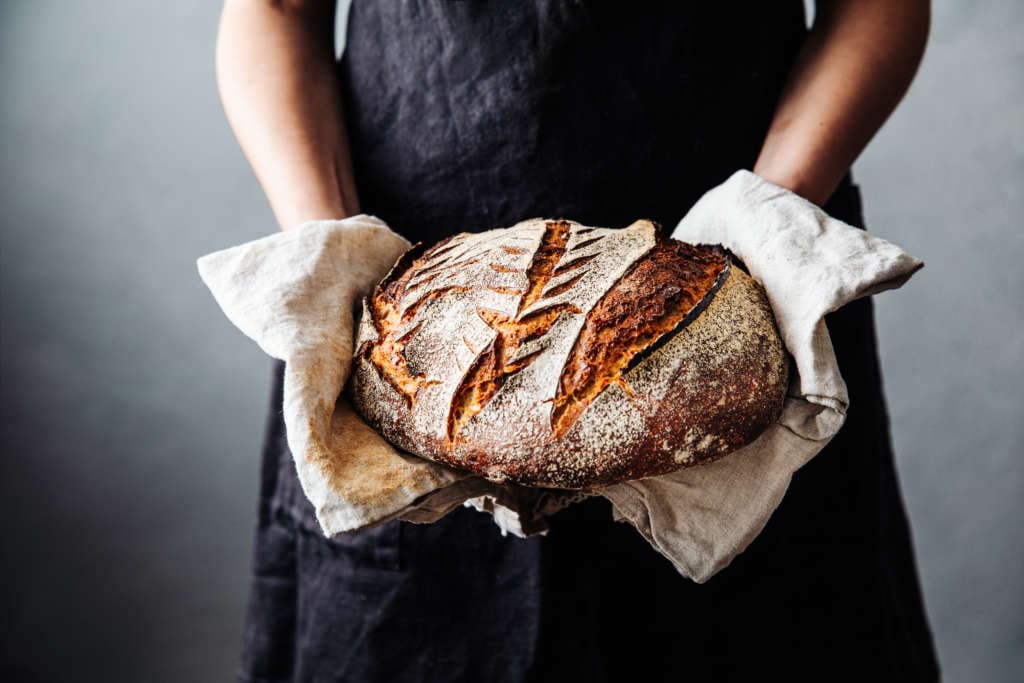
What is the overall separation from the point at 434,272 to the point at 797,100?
501 mm

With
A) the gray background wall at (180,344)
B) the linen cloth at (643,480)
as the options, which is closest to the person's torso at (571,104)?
the linen cloth at (643,480)

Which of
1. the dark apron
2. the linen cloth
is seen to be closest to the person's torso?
the dark apron

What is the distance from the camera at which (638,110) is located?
0.98 meters

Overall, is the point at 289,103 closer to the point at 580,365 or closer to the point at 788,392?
the point at 580,365

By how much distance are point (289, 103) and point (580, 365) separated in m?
0.56

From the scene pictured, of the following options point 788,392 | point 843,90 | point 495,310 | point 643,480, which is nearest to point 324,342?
point 495,310

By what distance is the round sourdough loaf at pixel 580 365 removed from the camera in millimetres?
657

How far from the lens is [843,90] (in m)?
0.93

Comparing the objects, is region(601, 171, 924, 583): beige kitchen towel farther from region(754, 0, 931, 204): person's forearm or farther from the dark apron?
the dark apron

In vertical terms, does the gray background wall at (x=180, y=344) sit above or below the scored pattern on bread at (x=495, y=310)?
below

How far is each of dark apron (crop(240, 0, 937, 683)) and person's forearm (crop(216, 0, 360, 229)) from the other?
5cm

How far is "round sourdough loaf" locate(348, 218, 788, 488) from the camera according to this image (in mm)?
657

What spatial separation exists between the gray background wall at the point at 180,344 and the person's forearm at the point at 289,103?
859 millimetres

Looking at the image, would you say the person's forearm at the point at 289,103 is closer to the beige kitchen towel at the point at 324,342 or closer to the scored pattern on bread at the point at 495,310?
the beige kitchen towel at the point at 324,342
